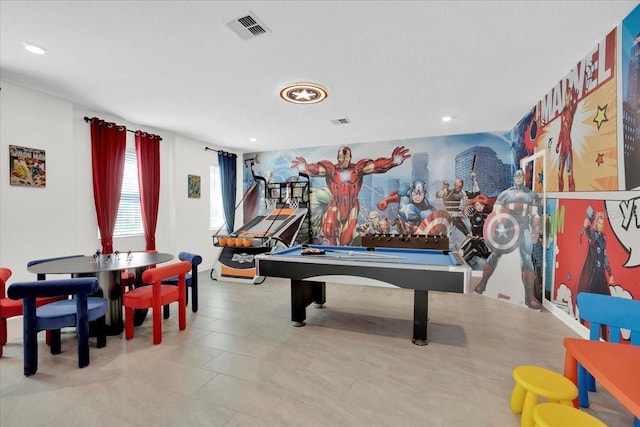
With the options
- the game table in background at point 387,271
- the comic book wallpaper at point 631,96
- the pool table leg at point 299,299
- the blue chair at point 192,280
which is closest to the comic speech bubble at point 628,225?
the comic book wallpaper at point 631,96

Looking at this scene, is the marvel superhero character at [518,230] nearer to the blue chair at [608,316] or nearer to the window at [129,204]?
the blue chair at [608,316]

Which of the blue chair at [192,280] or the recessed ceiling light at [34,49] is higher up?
the recessed ceiling light at [34,49]

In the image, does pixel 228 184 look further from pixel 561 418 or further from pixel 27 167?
pixel 561 418

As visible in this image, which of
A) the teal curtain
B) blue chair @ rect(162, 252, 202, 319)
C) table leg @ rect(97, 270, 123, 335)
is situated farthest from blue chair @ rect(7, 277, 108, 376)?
the teal curtain

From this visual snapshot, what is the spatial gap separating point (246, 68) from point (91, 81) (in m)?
1.94

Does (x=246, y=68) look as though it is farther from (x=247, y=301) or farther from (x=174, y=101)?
(x=247, y=301)

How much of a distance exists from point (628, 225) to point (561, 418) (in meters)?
2.04

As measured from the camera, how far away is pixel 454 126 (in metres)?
5.41

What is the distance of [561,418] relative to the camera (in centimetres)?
139

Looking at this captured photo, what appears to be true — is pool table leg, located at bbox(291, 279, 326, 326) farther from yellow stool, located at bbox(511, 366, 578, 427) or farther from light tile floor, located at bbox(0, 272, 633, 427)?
yellow stool, located at bbox(511, 366, 578, 427)

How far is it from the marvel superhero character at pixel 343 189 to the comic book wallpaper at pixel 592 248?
3531 mm

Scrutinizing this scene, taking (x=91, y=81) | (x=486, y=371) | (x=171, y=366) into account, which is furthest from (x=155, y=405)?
(x=91, y=81)

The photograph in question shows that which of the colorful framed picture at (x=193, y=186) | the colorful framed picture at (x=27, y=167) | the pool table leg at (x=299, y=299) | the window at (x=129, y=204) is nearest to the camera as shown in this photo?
the pool table leg at (x=299, y=299)

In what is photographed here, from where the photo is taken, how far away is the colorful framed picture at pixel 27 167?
3572 mm
